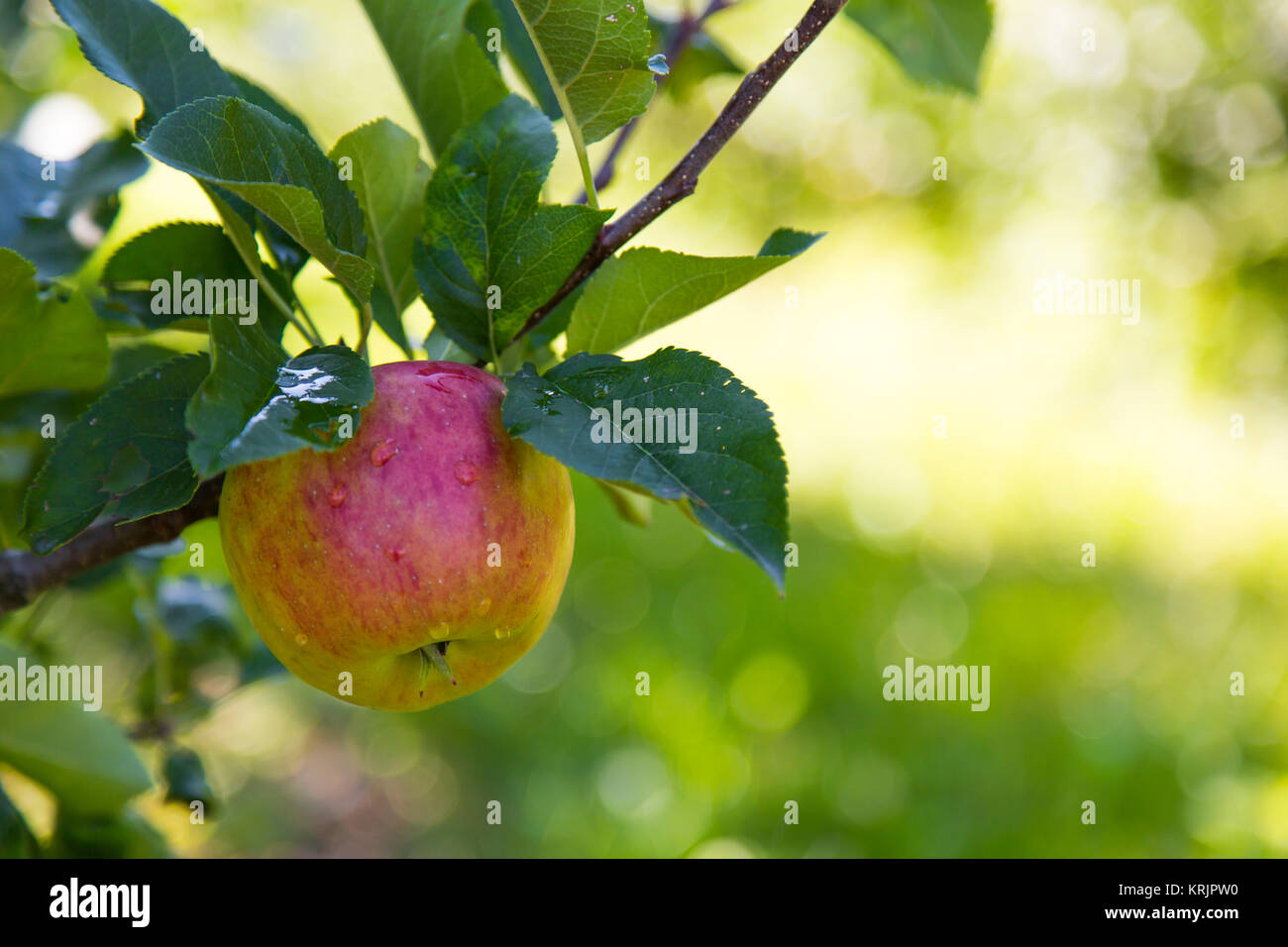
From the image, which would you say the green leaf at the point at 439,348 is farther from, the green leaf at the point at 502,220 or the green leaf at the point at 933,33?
the green leaf at the point at 933,33

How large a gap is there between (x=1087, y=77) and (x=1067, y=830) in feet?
10.6

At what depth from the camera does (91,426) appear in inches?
20.3

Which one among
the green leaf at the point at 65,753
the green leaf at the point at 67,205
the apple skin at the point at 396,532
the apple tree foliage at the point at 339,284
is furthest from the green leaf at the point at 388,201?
the green leaf at the point at 65,753

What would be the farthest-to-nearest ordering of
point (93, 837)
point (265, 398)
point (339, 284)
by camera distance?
point (93, 837)
point (339, 284)
point (265, 398)

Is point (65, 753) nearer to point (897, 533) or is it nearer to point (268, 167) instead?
point (268, 167)

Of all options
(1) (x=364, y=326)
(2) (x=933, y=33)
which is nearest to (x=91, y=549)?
(1) (x=364, y=326)

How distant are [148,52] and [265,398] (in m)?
0.27

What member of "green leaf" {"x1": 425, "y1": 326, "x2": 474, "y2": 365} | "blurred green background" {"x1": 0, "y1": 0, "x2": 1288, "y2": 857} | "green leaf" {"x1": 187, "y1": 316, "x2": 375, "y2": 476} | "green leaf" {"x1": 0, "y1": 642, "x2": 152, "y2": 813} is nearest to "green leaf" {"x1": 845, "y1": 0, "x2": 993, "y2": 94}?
"blurred green background" {"x1": 0, "y1": 0, "x2": 1288, "y2": 857}

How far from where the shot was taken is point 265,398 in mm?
460

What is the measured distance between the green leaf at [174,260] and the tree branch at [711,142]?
203mm

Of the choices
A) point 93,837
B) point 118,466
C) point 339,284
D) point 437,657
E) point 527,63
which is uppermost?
point 527,63

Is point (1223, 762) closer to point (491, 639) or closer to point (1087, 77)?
point (491, 639)

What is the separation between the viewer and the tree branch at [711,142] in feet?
1.66
